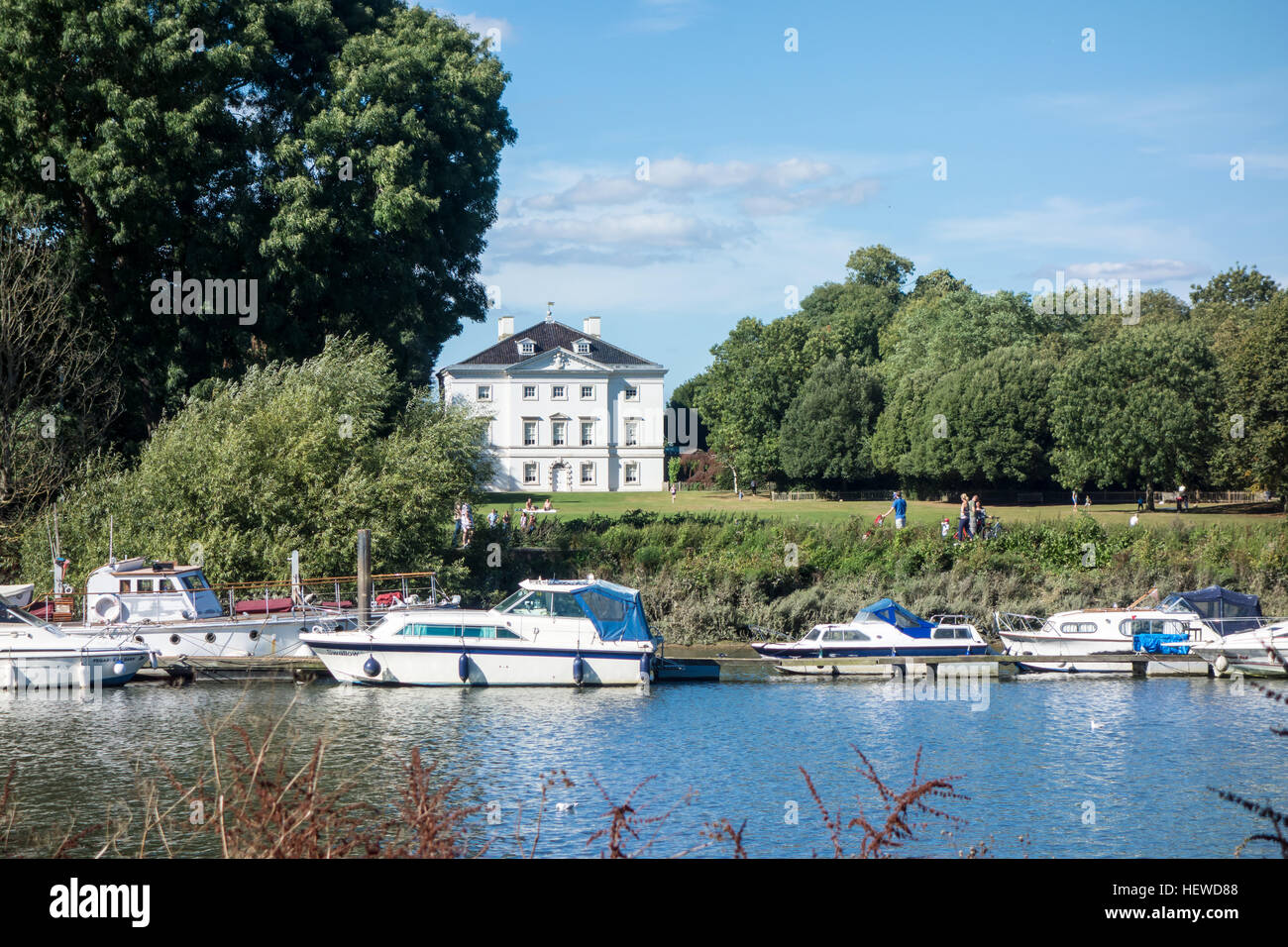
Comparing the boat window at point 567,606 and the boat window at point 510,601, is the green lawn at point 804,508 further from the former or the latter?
the boat window at point 510,601

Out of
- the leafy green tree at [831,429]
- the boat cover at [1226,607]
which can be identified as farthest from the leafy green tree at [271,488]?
the leafy green tree at [831,429]

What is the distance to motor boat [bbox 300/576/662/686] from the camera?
31.0m

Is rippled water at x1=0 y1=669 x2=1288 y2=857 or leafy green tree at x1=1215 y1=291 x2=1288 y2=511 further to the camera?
leafy green tree at x1=1215 y1=291 x2=1288 y2=511

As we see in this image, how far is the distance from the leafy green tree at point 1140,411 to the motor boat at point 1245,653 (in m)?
39.8

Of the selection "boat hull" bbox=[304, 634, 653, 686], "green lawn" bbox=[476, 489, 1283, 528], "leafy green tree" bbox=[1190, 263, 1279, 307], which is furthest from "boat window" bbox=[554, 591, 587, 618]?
"leafy green tree" bbox=[1190, 263, 1279, 307]

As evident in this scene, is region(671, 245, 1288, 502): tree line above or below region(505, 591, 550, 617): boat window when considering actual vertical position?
above

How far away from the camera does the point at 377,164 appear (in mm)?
41812

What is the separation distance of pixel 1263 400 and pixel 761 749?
156ft

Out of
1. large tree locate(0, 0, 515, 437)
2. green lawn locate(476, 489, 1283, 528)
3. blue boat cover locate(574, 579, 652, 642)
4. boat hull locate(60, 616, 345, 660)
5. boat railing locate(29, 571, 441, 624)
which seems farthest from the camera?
green lawn locate(476, 489, 1283, 528)

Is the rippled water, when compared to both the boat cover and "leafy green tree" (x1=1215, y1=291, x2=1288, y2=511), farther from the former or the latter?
"leafy green tree" (x1=1215, y1=291, x2=1288, y2=511)

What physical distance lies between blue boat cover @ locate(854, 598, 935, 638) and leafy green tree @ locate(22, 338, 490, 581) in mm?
13331

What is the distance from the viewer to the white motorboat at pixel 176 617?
32.4 meters

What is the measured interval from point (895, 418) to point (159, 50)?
58.8 m
